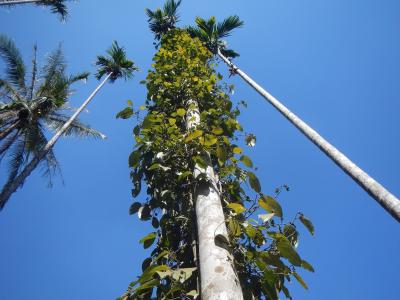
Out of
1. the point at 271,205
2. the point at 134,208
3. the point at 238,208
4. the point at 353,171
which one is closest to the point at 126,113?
the point at 134,208

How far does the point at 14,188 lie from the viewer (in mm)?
8914

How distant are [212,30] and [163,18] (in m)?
2.21

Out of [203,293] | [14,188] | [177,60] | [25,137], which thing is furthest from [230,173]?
[25,137]

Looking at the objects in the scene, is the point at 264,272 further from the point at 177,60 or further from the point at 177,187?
the point at 177,60

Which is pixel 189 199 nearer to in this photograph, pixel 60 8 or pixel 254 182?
pixel 254 182

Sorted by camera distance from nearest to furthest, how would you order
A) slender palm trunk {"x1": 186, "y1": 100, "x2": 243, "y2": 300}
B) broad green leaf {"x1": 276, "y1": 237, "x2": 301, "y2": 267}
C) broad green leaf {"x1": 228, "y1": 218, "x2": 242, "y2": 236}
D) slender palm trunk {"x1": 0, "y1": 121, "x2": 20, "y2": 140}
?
slender palm trunk {"x1": 186, "y1": 100, "x2": 243, "y2": 300} < broad green leaf {"x1": 276, "y1": 237, "x2": 301, "y2": 267} < broad green leaf {"x1": 228, "y1": 218, "x2": 242, "y2": 236} < slender palm trunk {"x1": 0, "y1": 121, "x2": 20, "y2": 140}

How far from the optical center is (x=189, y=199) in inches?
121

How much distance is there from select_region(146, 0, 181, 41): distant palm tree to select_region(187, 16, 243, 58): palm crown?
103 cm

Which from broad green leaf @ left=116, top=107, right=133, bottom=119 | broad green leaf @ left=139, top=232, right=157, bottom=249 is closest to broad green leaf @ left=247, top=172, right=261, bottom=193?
broad green leaf @ left=139, top=232, right=157, bottom=249

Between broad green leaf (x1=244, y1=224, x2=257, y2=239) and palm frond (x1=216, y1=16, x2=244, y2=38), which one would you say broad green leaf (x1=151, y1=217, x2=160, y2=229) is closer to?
broad green leaf (x1=244, y1=224, x2=257, y2=239)

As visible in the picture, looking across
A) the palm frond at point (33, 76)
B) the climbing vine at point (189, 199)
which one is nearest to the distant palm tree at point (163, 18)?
the palm frond at point (33, 76)

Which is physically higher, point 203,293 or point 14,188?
point 14,188

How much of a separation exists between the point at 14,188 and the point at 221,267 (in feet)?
28.1

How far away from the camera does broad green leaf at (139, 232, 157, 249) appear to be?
9.52ft
